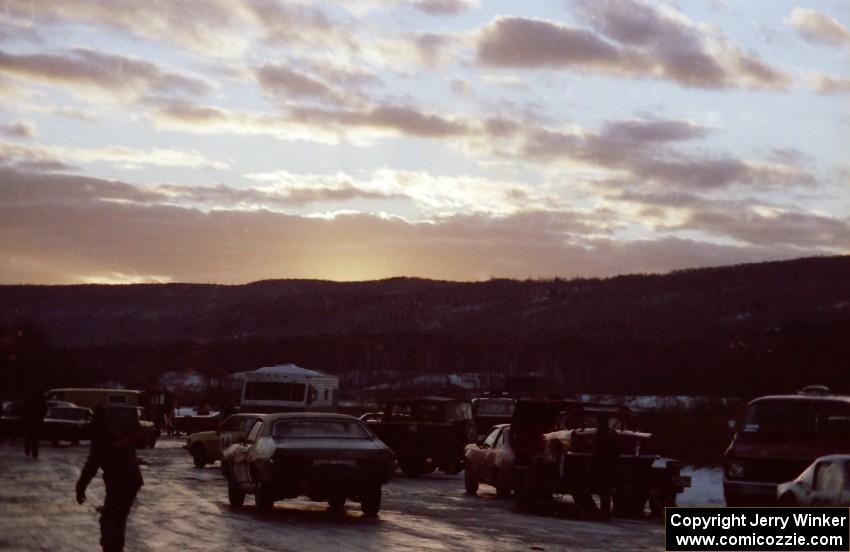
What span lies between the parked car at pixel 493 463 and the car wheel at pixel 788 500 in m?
9.61

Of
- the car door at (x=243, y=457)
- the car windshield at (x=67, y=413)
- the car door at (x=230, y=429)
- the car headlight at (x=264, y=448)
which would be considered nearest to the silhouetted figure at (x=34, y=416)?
the car door at (x=230, y=429)

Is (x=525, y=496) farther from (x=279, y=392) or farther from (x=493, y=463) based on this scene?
(x=279, y=392)

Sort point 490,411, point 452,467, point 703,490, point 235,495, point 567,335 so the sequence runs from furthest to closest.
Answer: point 567,335
point 490,411
point 452,467
point 703,490
point 235,495

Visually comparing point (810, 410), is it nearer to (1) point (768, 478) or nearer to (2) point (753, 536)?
(1) point (768, 478)

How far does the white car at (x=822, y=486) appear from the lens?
16.1 meters

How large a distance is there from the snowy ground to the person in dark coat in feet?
7.34

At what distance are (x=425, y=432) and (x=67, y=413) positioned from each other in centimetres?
2076

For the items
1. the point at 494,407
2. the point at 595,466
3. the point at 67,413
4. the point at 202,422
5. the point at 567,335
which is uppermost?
the point at 567,335

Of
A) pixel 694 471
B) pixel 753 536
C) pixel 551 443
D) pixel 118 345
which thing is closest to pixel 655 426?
pixel 694 471

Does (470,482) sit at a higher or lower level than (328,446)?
lower

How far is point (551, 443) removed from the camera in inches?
957

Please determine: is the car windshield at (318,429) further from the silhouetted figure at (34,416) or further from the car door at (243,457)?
the silhouetted figure at (34,416)

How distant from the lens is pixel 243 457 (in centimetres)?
2292

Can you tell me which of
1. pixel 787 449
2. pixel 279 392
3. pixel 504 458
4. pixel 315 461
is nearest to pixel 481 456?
pixel 504 458
